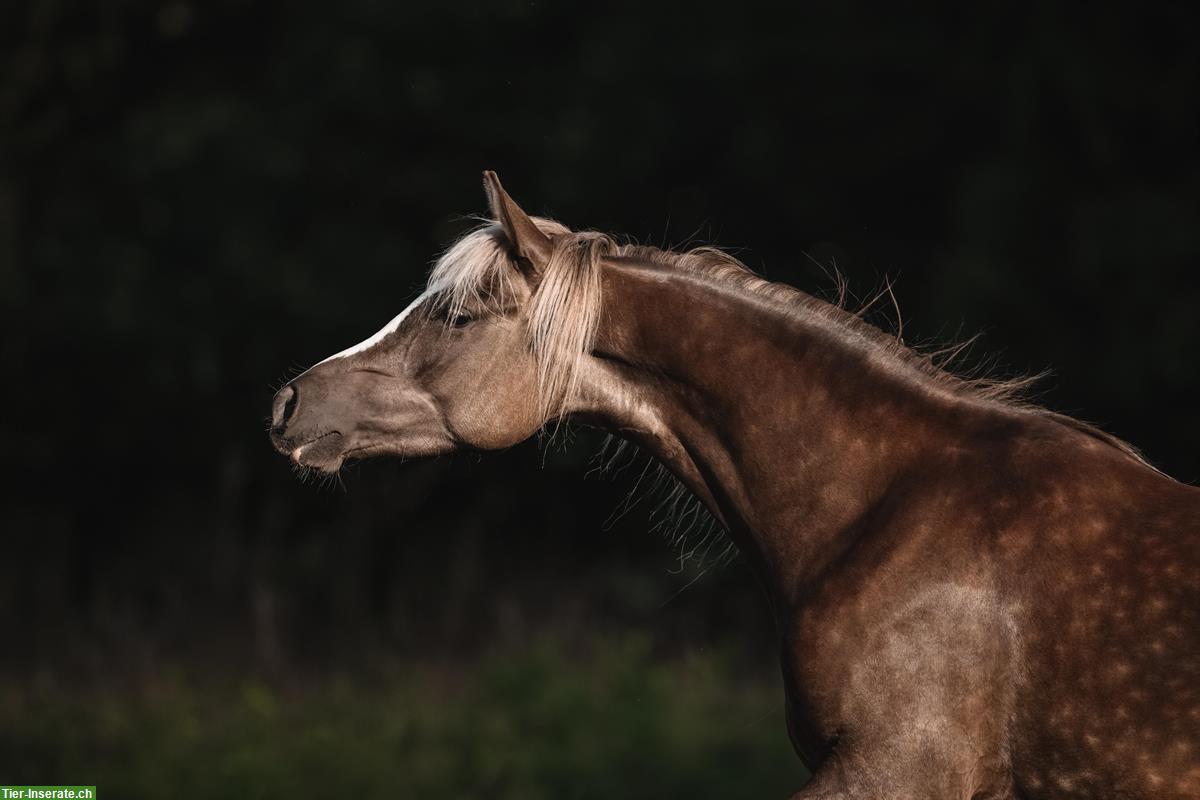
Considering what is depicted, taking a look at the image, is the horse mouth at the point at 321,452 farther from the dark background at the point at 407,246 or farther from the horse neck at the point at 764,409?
the dark background at the point at 407,246

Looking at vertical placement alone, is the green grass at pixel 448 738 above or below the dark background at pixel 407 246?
below

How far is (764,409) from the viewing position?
153 inches

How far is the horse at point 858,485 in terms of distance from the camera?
10.9ft

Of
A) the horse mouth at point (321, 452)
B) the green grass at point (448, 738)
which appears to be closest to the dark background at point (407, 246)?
the green grass at point (448, 738)

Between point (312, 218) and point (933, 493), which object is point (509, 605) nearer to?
point (312, 218)

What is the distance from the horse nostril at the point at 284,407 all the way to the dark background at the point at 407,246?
524 centimetres

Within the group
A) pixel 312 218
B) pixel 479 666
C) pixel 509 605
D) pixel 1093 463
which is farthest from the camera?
pixel 312 218

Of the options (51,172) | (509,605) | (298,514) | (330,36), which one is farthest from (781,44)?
(51,172)

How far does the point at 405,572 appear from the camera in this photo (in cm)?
1204

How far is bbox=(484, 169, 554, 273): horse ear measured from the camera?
398cm

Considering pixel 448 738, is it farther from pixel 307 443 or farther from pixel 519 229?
pixel 519 229

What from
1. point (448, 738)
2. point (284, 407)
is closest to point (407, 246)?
point (448, 738)

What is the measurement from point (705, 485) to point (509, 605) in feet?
22.5

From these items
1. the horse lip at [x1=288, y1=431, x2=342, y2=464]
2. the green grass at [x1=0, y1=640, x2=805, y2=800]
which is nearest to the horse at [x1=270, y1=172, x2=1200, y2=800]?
the horse lip at [x1=288, y1=431, x2=342, y2=464]
